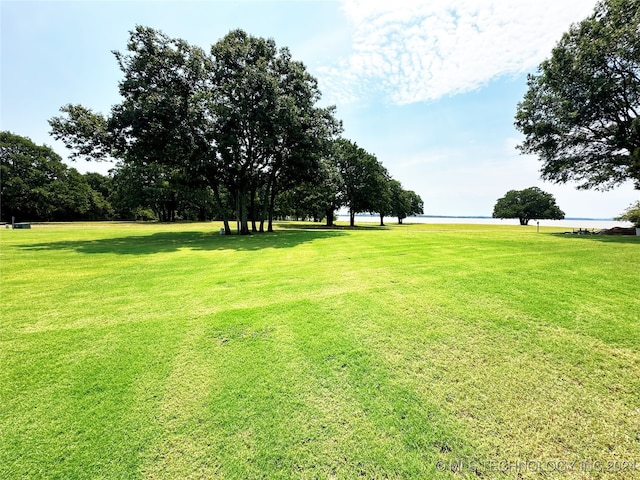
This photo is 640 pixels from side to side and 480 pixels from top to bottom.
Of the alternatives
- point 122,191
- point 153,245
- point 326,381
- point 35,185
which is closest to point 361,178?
point 153,245

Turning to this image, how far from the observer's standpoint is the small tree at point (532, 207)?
7106cm

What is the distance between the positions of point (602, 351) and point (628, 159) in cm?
2447

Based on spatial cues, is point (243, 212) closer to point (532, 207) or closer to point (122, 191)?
point (122, 191)

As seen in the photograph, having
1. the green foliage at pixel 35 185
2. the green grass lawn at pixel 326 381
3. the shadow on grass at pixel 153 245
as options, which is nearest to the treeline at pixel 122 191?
the green foliage at pixel 35 185

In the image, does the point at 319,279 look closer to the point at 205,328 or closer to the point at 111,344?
the point at 205,328

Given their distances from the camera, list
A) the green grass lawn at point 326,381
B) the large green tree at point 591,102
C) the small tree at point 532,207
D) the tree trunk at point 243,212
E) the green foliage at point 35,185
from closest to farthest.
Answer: the green grass lawn at point 326,381, the large green tree at point 591,102, the tree trunk at point 243,212, the green foliage at point 35,185, the small tree at point 532,207

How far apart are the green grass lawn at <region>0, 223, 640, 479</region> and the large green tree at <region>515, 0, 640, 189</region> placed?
19.3 metres

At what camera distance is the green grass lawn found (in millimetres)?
2189

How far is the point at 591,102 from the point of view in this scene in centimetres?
1741

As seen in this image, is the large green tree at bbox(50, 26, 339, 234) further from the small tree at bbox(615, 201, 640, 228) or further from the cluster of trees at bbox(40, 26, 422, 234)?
the small tree at bbox(615, 201, 640, 228)

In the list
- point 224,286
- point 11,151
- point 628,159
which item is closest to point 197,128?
point 224,286

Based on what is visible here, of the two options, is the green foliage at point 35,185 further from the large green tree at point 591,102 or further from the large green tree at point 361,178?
the large green tree at point 591,102

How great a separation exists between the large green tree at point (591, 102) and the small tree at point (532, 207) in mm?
60459

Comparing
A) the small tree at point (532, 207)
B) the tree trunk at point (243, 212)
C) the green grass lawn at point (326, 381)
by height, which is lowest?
the green grass lawn at point (326, 381)
